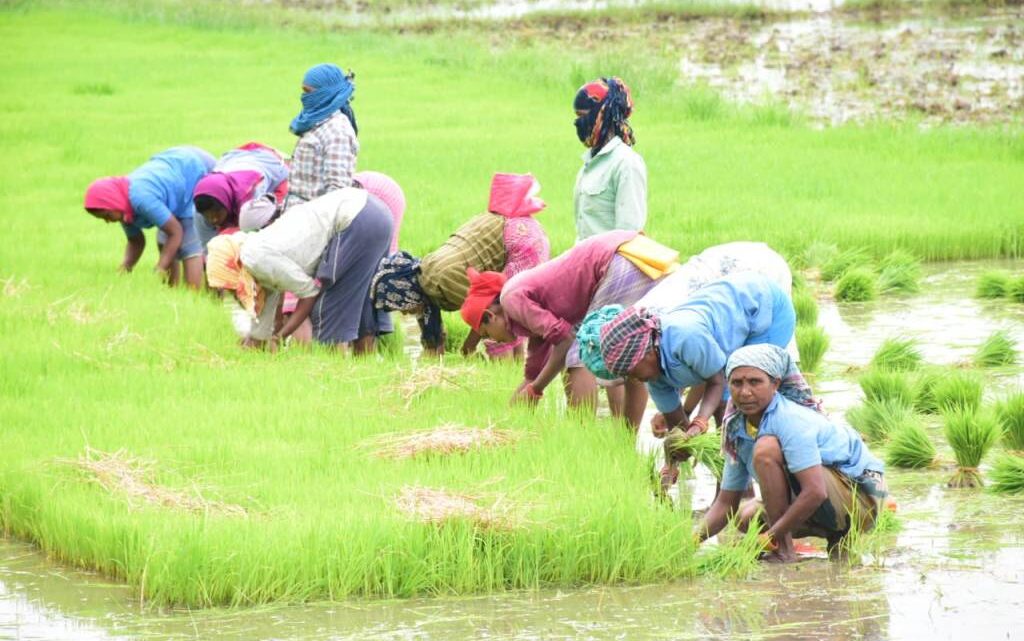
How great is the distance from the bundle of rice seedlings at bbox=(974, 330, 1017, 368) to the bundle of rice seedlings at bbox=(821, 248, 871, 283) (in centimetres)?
212

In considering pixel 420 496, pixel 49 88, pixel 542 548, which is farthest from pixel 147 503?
pixel 49 88

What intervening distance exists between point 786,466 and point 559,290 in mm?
1429

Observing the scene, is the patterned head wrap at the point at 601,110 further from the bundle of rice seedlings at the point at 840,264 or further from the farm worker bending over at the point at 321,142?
the bundle of rice seedlings at the point at 840,264

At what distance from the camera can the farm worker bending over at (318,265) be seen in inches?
281

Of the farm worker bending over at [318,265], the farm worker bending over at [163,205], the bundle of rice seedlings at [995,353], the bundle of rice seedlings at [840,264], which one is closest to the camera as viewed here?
the farm worker bending over at [318,265]

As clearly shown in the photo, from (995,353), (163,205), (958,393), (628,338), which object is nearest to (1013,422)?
(958,393)

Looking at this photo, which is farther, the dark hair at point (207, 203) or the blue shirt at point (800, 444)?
the dark hair at point (207, 203)

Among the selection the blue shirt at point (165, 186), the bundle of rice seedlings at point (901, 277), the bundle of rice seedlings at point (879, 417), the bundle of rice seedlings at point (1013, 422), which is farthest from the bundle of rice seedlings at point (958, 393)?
the blue shirt at point (165, 186)

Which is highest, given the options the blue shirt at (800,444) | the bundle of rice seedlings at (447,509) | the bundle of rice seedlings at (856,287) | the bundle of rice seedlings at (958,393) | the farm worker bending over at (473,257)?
the farm worker bending over at (473,257)

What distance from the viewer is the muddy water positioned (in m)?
4.25

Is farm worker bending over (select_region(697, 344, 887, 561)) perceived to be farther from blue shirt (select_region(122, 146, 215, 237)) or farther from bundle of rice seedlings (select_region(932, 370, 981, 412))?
blue shirt (select_region(122, 146, 215, 237))

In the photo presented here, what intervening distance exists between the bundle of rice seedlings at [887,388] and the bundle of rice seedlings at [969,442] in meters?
0.75

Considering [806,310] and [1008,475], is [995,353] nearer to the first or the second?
[806,310]

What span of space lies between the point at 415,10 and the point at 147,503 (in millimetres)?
26853
